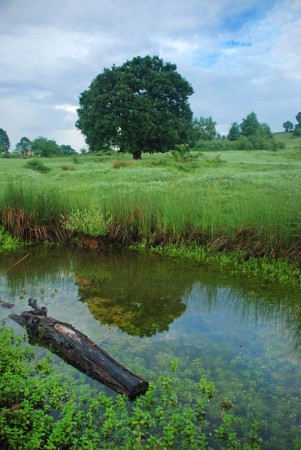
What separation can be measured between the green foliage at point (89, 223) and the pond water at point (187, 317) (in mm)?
951

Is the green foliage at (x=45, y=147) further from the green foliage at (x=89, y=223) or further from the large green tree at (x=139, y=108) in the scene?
the green foliage at (x=89, y=223)

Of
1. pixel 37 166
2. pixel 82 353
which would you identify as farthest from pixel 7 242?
pixel 37 166

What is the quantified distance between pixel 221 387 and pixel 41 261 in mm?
6162

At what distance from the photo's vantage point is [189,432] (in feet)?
11.5

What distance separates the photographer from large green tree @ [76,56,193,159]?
3416cm

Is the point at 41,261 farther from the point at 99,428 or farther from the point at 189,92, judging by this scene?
the point at 189,92

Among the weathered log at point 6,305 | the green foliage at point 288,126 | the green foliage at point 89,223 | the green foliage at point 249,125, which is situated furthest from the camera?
the green foliage at point 288,126

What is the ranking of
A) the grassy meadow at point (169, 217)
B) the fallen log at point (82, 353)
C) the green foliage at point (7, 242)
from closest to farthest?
the fallen log at point (82, 353) < the grassy meadow at point (169, 217) < the green foliage at point (7, 242)

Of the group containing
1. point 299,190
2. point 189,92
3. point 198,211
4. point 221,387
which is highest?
point 189,92

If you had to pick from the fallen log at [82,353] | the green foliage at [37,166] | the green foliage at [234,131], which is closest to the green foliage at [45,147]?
the green foliage at [37,166]

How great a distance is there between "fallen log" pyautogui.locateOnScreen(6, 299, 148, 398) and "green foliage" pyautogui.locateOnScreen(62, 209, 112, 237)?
15.1 ft

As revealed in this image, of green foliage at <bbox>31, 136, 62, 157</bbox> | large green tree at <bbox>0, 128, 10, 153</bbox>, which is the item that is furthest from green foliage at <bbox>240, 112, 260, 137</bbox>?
large green tree at <bbox>0, 128, 10, 153</bbox>

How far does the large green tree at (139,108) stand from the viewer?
34.2 m

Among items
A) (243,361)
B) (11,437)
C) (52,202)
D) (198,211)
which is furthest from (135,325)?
(52,202)
